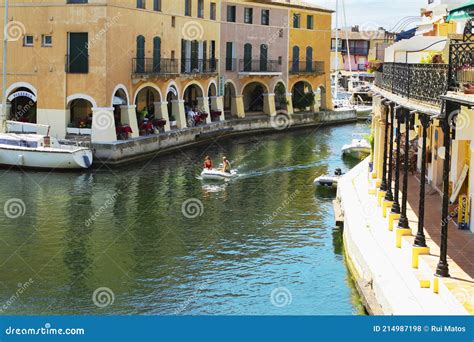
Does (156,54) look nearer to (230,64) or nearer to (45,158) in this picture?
(45,158)

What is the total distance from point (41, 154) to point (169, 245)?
52.0ft

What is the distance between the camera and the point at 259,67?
66.7m

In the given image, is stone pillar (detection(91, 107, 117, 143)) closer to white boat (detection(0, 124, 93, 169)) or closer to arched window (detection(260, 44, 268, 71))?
white boat (detection(0, 124, 93, 169))

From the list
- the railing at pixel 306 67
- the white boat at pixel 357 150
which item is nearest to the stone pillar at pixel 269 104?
the railing at pixel 306 67

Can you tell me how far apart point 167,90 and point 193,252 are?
28611 mm

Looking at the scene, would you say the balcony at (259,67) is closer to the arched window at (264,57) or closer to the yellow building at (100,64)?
the arched window at (264,57)

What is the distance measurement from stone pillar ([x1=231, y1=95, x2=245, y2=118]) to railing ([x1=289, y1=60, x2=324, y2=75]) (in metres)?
6.70

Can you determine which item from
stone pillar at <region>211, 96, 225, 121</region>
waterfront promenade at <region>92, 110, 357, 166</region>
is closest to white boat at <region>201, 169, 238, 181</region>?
waterfront promenade at <region>92, 110, 357, 166</region>

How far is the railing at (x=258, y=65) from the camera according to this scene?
214 feet

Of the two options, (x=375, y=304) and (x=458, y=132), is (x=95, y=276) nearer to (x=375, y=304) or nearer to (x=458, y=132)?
(x=375, y=304)

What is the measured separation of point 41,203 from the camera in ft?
103

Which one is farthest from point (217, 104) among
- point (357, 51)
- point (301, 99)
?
point (357, 51)

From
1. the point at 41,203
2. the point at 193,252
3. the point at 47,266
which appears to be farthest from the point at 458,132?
the point at 41,203

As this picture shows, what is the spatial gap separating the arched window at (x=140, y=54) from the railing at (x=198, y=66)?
22.3 feet
